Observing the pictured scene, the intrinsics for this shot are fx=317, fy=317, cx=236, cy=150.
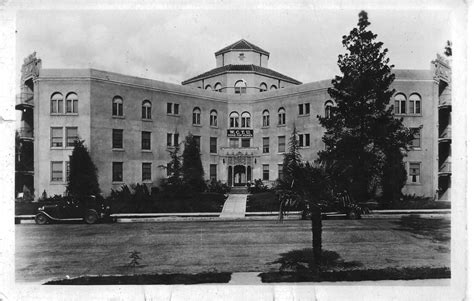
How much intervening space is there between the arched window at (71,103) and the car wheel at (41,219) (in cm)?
373

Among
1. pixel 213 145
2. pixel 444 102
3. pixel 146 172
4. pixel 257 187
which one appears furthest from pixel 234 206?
pixel 444 102

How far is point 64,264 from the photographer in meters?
7.53

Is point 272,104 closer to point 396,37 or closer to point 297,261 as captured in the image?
point 396,37

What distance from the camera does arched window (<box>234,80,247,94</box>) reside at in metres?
20.5

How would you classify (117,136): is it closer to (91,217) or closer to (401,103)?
(91,217)

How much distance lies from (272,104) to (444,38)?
30.2 ft

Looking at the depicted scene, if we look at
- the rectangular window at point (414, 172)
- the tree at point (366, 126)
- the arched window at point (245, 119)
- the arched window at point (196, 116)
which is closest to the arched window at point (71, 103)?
the arched window at point (196, 116)

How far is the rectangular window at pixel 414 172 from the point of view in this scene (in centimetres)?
941

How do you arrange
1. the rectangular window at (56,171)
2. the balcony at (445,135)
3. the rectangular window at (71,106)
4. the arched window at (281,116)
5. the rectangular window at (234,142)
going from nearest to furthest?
1. the balcony at (445,135)
2. the rectangular window at (56,171)
3. the rectangular window at (71,106)
4. the rectangular window at (234,142)
5. the arched window at (281,116)

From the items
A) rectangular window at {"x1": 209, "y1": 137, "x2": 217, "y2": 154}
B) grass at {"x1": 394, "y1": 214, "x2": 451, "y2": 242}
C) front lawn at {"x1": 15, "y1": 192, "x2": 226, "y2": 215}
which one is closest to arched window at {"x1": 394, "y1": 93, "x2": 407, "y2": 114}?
grass at {"x1": 394, "y1": 214, "x2": 451, "y2": 242}

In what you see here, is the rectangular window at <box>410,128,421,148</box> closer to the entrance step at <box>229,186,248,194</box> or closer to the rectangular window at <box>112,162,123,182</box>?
the entrance step at <box>229,186,248,194</box>

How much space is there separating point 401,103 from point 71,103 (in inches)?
457

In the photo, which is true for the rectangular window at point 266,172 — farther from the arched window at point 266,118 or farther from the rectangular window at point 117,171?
the rectangular window at point 117,171

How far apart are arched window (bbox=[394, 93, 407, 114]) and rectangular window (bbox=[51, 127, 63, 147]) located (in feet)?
36.8
